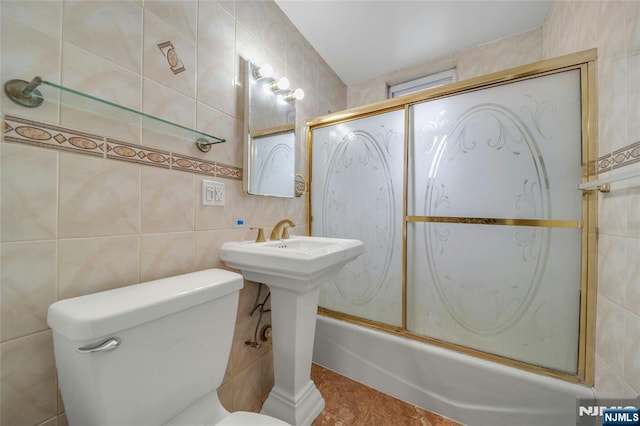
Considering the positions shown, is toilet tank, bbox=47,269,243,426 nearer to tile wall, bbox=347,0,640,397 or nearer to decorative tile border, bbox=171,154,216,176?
decorative tile border, bbox=171,154,216,176

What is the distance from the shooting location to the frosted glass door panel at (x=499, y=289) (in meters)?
1.07

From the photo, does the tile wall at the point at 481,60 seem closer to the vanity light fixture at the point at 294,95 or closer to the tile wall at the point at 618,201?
the tile wall at the point at 618,201

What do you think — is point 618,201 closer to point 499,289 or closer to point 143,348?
point 499,289

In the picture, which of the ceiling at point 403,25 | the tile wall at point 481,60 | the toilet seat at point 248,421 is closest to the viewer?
the toilet seat at point 248,421

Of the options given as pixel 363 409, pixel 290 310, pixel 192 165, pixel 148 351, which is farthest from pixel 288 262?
pixel 363 409

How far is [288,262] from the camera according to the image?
90 centimetres

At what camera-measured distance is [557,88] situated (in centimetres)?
107

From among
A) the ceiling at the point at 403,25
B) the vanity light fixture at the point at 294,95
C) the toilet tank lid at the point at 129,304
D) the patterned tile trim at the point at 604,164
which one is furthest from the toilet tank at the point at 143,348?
the ceiling at the point at 403,25

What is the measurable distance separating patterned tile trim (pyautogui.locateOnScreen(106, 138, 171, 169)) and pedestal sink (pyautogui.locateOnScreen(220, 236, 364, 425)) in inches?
17.2

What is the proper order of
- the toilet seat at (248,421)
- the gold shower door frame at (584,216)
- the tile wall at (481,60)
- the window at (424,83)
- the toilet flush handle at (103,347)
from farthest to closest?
the window at (424,83)
the tile wall at (481,60)
the gold shower door frame at (584,216)
the toilet seat at (248,421)
the toilet flush handle at (103,347)

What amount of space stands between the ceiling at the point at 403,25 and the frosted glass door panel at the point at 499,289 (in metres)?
1.40

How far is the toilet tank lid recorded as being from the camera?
521mm

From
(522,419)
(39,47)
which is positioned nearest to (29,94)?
(39,47)

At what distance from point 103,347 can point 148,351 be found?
0.12m
